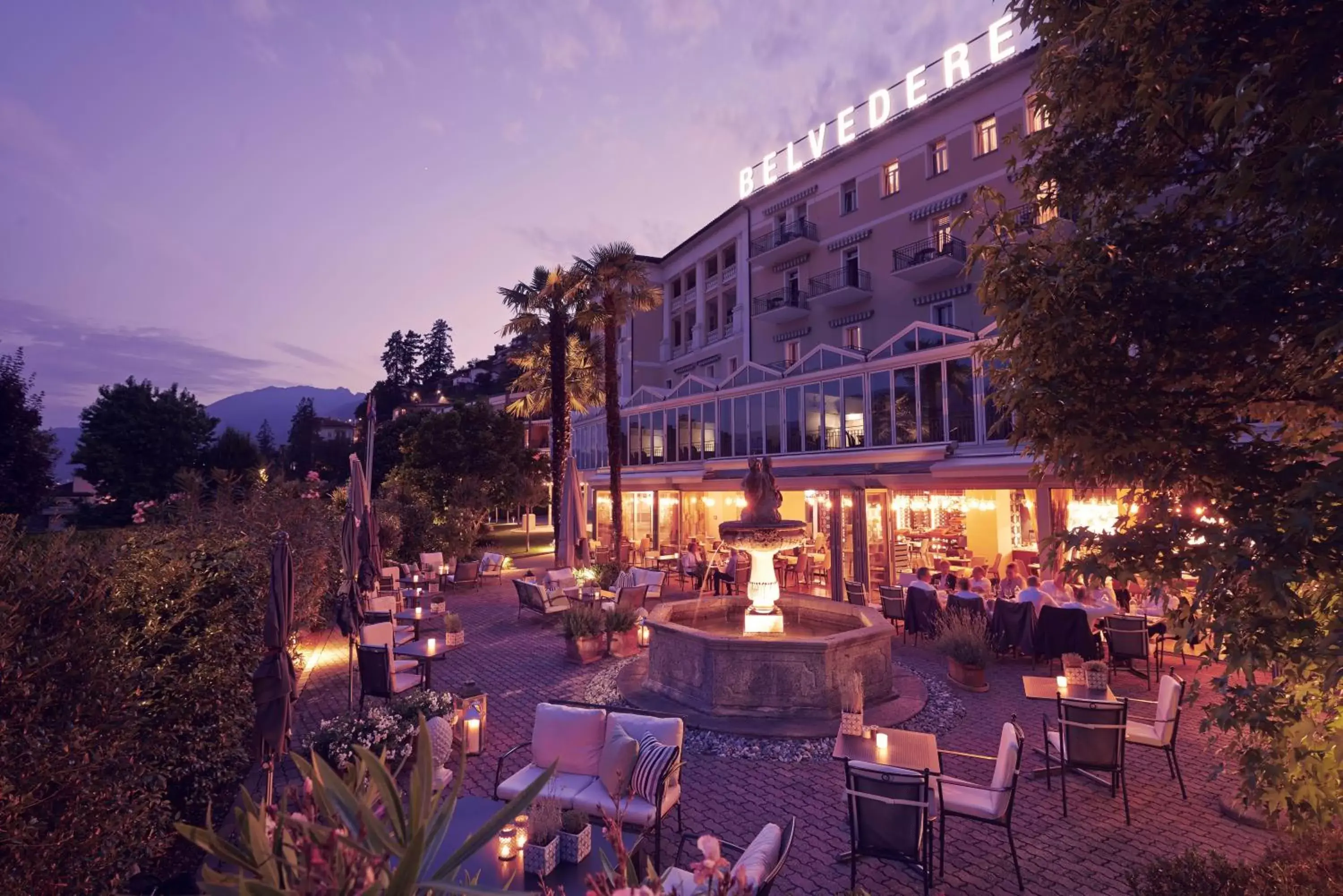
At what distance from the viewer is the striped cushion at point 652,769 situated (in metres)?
5.28

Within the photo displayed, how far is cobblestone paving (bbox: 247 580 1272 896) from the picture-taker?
202 inches

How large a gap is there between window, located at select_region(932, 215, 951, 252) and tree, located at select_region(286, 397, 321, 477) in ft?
245

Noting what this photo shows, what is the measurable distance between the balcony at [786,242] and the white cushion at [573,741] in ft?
79.8

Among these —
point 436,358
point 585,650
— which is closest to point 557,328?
point 585,650

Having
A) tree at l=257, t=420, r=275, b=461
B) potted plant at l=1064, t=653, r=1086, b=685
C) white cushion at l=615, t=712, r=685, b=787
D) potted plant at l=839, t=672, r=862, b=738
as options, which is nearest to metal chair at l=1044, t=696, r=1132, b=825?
potted plant at l=1064, t=653, r=1086, b=685

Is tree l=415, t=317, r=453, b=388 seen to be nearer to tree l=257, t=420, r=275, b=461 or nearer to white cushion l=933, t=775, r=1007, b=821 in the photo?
tree l=257, t=420, r=275, b=461

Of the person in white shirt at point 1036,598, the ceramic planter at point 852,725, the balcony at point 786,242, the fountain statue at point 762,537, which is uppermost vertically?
the balcony at point 786,242

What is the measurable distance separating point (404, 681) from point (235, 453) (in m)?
32.2

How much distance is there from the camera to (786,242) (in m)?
27.0

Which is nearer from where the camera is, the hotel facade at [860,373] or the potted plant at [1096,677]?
the potted plant at [1096,677]

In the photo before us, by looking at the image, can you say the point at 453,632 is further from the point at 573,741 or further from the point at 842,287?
the point at 842,287

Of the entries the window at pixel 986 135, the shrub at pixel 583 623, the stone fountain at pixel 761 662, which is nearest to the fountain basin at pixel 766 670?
the stone fountain at pixel 761 662

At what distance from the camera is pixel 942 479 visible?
602 inches

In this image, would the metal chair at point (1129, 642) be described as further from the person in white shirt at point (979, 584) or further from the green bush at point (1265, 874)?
the green bush at point (1265, 874)
